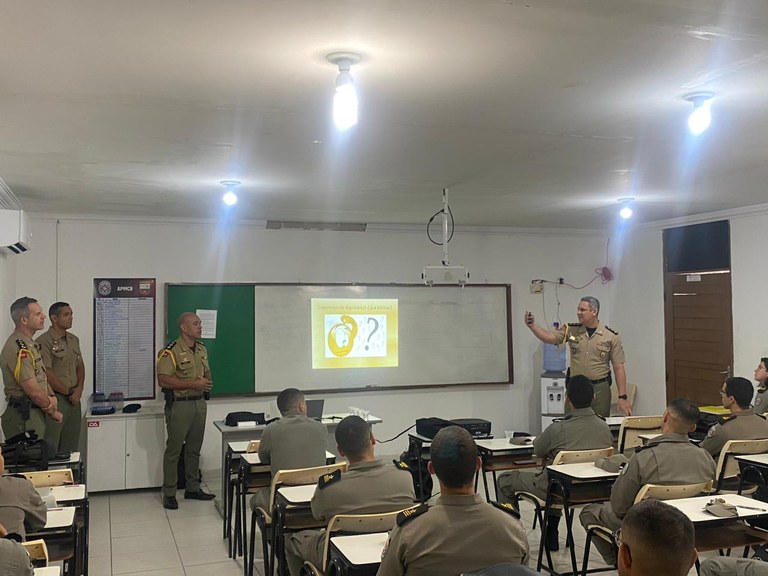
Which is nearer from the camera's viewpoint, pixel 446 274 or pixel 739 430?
pixel 739 430

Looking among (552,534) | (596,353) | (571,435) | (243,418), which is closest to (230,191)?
(243,418)

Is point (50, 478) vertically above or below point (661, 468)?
below

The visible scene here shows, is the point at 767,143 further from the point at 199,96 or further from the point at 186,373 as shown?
the point at 186,373

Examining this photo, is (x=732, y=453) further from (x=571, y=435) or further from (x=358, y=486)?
(x=358, y=486)

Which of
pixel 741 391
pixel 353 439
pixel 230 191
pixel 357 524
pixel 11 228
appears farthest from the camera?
pixel 230 191

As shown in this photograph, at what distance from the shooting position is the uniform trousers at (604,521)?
378 cm

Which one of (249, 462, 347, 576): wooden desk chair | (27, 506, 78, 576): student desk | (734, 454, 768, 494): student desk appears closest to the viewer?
(27, 506, 78, 576): student desk

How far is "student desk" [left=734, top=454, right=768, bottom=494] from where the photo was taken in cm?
423

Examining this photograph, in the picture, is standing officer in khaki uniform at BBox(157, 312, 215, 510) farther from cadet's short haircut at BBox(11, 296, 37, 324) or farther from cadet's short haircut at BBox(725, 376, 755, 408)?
cadet's short haircut at BBox(725, 376, 755, 408)

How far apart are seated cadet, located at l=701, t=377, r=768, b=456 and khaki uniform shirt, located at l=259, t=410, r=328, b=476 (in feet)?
8.87

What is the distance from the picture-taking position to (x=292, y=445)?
14.2 ft

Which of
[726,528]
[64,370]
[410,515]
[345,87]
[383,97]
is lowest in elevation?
[726,528]

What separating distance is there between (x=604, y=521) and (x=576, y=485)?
0.33 m

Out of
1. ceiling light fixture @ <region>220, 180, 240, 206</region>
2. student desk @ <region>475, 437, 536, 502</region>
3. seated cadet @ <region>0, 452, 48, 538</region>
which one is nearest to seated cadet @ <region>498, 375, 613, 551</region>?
student desk @ <region>475, 437, 536, 502</region>
